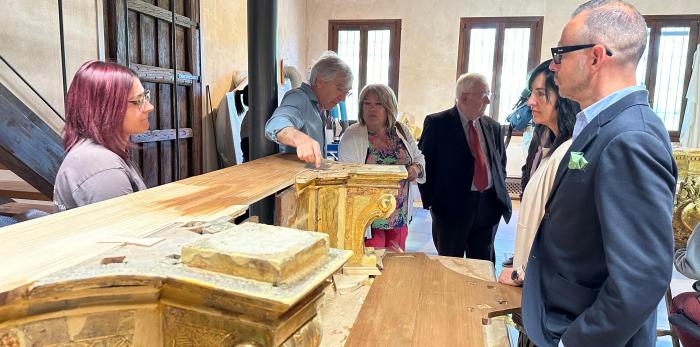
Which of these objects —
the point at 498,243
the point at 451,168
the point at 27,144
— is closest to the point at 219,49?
the point at 27,144

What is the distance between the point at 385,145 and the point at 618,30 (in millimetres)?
1864

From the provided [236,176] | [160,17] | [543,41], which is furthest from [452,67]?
[236,176]

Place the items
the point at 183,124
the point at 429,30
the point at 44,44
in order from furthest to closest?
1. the point at 429,30
2. the point at 183,124
3. the point at 44,44

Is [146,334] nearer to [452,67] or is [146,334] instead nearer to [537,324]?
[537,324]

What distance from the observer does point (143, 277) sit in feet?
2.41

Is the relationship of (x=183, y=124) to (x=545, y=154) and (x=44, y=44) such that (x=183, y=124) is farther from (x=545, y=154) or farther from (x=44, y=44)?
(x=545, y=154)

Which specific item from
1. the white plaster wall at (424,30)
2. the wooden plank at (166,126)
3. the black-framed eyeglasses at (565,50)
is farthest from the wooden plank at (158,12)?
the white plaster wall at (424,30)

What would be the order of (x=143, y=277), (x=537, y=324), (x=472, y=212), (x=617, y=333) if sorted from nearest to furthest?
1. (x=143, y=277)
2. (x=617, y=333)
3. (x=537, y=324)
4. (x=472, y=212)

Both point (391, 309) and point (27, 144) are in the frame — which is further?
point (27, 144)

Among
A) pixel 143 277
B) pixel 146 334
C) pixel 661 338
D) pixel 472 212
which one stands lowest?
pixel 661 338

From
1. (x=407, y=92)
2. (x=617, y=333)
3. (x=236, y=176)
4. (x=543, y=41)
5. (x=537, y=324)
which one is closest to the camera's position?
(x=617, y=333)

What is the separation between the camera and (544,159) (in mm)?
2070

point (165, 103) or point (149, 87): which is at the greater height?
point (149, 87)

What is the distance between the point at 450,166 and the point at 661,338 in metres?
1.84
